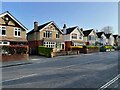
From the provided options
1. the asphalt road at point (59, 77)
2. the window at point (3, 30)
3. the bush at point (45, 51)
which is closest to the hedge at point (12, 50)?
the bush at point (45, 51)

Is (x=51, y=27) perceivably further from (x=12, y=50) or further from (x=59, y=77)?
(x=59, y=77)

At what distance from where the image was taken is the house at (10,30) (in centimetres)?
3468

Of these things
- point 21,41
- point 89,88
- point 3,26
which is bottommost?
point 89,88

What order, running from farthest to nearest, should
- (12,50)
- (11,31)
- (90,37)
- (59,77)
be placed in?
1. (90,37)
2. (11,31)
3. (12,50)
4. (59,77)

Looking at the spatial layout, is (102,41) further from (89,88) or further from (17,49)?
(89,88)

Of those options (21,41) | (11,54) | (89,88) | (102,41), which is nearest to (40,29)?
(21,41)

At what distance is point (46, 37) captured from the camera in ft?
148

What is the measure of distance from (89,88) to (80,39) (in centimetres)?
5058

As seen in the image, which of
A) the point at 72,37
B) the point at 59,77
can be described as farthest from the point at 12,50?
the point at 72,37

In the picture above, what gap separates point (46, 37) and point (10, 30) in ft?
36.1

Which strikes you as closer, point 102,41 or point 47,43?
point 47,43

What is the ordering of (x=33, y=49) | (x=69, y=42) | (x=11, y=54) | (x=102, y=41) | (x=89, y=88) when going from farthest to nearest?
(x=102, y=41) → (x=69, y=42) → (x=33, y=49) → (x=11, y=54) → (x=89, y=88)

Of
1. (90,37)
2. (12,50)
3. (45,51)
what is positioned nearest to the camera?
(12,50)

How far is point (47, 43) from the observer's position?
44719mm
